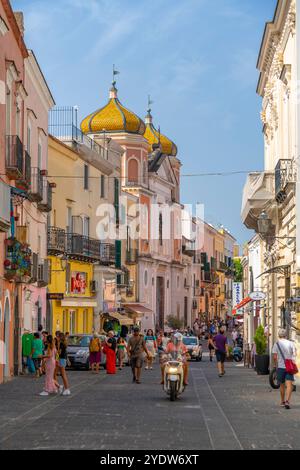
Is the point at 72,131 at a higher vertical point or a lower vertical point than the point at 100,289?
higher

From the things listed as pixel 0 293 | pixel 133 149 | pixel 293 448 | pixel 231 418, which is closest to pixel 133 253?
pixel 133 149

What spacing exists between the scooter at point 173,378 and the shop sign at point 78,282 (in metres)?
29.2

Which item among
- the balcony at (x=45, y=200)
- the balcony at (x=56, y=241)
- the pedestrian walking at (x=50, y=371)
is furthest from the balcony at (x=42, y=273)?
the pedestrian walking at (x=50, y=371)

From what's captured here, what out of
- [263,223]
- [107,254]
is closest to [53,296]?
[107,254]

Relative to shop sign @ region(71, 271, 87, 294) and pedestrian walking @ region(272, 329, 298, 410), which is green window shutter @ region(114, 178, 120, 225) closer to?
shop sign @ region(71, 271, 87, 294)

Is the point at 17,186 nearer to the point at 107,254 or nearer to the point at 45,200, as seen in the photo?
the point at 45,200

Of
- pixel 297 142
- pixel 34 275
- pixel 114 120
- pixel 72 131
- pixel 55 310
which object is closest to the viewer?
pixel 297 142

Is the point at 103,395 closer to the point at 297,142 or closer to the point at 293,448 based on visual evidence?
the point at 297,142

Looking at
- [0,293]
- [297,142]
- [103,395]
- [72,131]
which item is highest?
[72,131]

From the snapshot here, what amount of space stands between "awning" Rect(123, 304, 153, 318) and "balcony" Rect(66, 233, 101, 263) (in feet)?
65.6

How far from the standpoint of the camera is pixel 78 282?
53062 millimetres

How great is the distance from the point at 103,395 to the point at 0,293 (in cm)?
631
